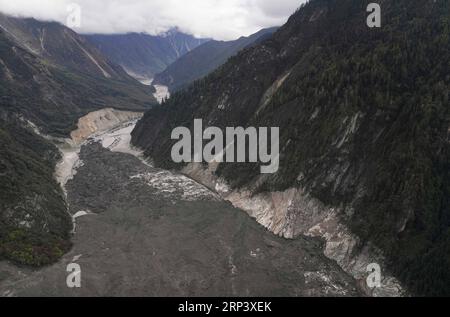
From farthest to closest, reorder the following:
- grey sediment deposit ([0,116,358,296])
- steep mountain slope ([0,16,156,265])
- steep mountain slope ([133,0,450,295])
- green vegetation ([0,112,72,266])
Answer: steep mountain slope ([0,16,156,265]), green vegetation ([0,112,72,266]), steep mountain slope ([133,0,450,295]), grey sediment deposit ([0,116,358,296])

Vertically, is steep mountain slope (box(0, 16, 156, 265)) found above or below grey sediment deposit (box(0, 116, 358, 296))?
above

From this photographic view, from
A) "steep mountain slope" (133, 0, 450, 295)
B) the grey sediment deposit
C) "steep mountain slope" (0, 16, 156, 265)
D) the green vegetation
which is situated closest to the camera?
the grey sediment deposit

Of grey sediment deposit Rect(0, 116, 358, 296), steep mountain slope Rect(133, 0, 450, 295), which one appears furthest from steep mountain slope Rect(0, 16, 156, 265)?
steep mountain slope Rect(133, 0, 450, 295)

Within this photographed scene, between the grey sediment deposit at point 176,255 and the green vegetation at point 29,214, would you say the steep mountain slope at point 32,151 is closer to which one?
the green vegetation at point 29,214

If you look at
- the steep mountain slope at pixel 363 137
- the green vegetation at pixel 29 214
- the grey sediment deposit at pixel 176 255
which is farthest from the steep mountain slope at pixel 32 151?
the steep mountain slope at pixel 363 137

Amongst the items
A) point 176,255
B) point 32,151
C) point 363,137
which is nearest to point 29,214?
point 176,255

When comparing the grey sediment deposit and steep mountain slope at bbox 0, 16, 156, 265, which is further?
steep mountain slope at bbox 0, 16, 156, 265

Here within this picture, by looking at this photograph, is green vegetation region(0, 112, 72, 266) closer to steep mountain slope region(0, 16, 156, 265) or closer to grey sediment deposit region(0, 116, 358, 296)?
steep mountain slope region(0, 16, 156, 265)

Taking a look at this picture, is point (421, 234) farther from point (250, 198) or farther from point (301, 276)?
point (250, 198)
